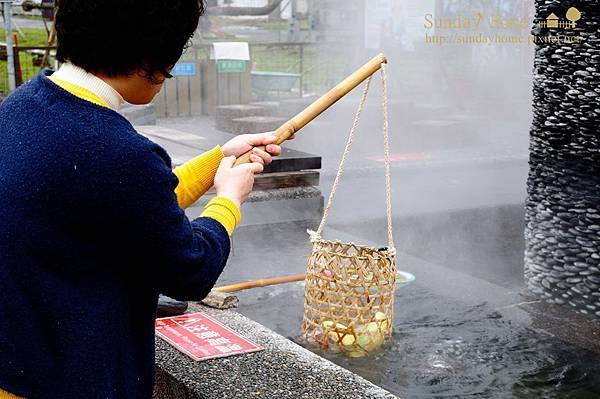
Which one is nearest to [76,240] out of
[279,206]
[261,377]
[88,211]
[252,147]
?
[88,211]

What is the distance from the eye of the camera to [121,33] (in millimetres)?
1426

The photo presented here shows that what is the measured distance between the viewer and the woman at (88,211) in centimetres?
139

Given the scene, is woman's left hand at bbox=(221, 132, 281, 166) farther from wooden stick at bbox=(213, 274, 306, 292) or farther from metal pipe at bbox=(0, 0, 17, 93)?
metal pipe at bbox=(0, 0, 17, 93)

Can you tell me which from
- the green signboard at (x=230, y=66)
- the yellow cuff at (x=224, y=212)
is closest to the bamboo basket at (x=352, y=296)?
the yellow cuff at (x=224, y=212)

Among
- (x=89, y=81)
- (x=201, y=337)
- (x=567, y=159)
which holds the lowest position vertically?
(x=201, y=337)

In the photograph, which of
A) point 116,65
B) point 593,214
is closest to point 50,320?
point 116,65

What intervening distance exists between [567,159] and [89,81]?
366 cm

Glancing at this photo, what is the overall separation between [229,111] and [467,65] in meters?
6.87

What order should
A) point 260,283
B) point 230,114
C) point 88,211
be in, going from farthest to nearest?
point 230,114 → point 260,283 → point 88,211

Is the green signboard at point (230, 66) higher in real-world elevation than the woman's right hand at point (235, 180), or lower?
lower

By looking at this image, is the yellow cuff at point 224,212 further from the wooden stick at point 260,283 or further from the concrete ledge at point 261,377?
the wooden stick at point 260,283

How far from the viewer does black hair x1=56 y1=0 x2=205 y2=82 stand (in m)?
1.41

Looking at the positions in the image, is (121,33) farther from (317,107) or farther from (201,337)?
(201,337)

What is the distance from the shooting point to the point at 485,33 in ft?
49.3
